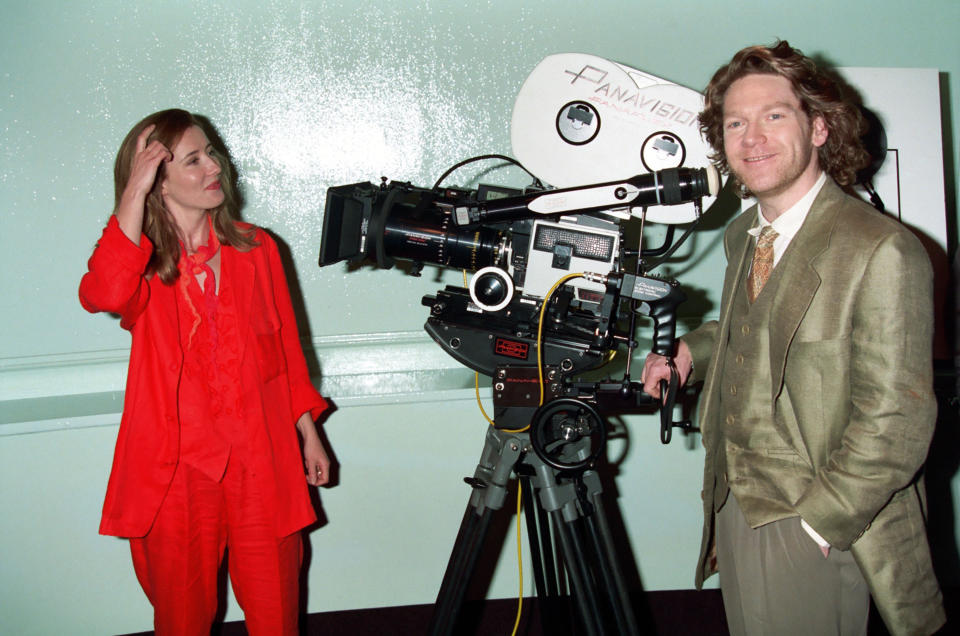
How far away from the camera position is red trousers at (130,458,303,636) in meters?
1.65

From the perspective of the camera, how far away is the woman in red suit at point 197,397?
62.7 inches

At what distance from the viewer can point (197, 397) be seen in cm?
164

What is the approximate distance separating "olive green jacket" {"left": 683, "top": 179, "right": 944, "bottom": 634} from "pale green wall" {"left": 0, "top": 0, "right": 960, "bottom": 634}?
1.08 m

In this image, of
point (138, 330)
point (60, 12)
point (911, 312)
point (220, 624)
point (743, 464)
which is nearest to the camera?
point (911, 312)

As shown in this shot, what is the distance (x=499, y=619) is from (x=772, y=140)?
1716mm

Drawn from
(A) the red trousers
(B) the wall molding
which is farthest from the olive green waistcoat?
(A) the red trousers

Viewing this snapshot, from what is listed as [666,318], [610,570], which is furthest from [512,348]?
[610,570]

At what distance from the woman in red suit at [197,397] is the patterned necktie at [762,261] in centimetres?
112

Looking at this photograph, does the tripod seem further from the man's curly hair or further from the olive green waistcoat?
the man's curly hair

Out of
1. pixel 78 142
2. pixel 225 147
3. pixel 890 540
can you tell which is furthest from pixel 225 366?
pixel 890 540

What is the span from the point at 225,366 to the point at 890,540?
1401mm

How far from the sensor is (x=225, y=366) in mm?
1665

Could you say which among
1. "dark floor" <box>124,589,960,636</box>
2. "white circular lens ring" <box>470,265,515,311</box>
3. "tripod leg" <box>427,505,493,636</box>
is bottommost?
"dark floor" <box>124,589,960,636</box>

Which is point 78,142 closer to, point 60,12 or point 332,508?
point 60,12
